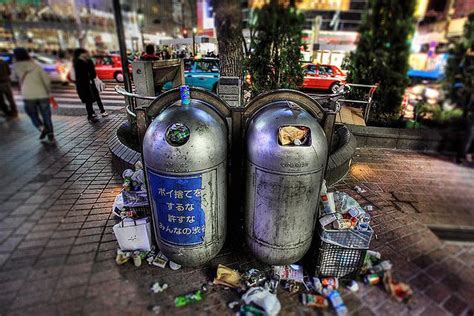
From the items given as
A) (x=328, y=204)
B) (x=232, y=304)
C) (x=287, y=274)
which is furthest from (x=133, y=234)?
(x=328, y=204)

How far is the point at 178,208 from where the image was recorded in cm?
224

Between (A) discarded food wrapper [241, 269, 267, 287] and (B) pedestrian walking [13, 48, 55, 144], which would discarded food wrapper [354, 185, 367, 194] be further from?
(B) pedestrian walking [13, 48, 55, 144]

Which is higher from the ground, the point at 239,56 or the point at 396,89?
the point at 239,56

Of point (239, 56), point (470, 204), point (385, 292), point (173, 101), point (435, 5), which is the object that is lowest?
point (385, 292)

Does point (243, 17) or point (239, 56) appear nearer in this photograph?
point (243, 17)

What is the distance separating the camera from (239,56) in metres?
4.88

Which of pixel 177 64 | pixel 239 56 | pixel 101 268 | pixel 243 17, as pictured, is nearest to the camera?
pixel 101 268

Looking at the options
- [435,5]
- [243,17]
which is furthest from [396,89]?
[243,17]

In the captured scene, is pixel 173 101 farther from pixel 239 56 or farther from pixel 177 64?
pixel 177 64

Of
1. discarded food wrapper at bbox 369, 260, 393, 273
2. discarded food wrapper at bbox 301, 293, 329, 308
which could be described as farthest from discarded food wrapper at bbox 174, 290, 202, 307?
discarded food wrapper at bbox 369, 260, 393, 273

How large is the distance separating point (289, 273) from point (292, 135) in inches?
57.2

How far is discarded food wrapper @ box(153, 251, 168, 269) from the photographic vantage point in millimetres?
2692

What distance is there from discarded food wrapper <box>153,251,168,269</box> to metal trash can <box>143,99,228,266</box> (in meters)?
0.23

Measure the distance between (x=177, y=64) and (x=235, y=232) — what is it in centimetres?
425
